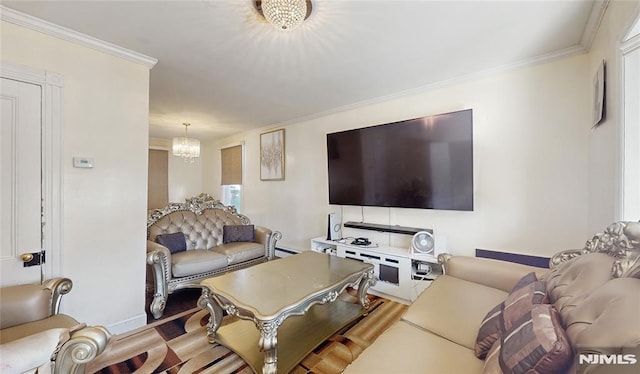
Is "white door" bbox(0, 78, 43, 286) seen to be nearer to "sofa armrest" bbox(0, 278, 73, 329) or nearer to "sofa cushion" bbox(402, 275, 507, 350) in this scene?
"sofa armrest" bbox(0, 278, 73, 329)

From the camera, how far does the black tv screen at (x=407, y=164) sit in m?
2.50

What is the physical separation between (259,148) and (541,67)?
13.9 feet

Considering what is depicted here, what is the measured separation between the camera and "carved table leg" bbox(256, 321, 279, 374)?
1445mm

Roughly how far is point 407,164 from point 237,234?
8.12ft

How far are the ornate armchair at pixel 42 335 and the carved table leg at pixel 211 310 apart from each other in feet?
2.41

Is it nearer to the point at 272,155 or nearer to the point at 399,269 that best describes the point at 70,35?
the point at 272,155

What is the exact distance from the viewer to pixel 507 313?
1092 mm

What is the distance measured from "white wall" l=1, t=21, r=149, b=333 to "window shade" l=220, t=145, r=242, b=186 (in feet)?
10.4

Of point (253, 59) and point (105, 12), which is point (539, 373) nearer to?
point (253, 59)

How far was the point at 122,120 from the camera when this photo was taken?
7.02ft

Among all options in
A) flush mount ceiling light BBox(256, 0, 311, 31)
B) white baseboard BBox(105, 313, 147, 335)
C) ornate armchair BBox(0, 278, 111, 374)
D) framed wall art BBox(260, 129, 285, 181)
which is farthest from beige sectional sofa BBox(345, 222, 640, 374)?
framed wall art BBox(260, 129, 285, 181)

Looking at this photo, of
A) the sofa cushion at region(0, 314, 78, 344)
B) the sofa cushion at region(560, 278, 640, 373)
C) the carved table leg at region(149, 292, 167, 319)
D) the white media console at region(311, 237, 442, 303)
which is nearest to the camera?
the sofa cushion at region(560, 278, 640, 373)

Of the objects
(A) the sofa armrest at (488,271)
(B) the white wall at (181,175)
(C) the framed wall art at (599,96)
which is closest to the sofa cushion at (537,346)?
(A) the sofa armrest at (488,271)

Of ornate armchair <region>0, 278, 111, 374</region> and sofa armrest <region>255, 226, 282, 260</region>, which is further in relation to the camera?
sofa armrest <region>255, 226, 282, 260</region>
